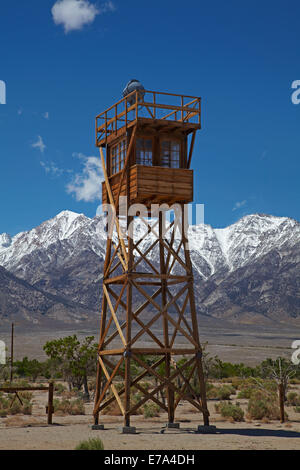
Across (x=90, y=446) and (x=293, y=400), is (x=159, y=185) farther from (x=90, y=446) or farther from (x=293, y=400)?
(x=293, y=400)

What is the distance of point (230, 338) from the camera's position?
456ft

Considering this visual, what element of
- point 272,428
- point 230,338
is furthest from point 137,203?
point 230,338

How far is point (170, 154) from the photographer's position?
24.8 m

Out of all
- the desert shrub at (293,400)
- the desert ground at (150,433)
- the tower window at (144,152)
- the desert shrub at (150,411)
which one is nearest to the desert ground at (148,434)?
the desert ground at (150,433)

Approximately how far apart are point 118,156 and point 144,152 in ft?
4.03

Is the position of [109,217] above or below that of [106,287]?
above

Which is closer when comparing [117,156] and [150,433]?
[150,433]

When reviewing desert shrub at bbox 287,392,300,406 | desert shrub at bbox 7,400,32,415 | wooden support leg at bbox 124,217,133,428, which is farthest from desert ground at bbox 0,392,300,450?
desert shrub at bbox 287,392,300,406

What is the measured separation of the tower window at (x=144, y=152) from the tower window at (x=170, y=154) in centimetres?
44

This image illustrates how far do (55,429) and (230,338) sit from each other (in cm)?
11777

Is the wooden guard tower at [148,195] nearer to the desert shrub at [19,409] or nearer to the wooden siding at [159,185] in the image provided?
the wooden siding at [159,185]

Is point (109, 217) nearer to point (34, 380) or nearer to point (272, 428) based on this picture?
point (272, 428)

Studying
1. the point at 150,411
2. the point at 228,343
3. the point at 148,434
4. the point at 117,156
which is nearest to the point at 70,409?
the point at 150,411
